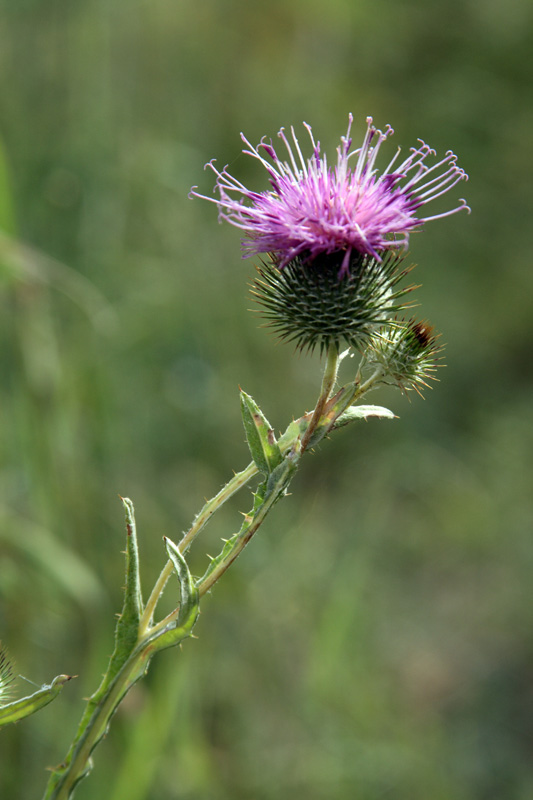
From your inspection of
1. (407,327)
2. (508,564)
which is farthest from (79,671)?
(508,564)

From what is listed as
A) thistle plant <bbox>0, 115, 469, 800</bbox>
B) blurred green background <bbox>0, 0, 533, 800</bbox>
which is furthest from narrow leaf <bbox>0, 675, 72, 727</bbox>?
blurred green background <bbox>0, 0, 533, 800</bbox>

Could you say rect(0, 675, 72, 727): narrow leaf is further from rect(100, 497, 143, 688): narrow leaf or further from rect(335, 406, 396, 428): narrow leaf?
rect(335, 406, 396, 428): narrow leaf

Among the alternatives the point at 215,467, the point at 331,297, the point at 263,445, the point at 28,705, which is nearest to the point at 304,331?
the point at 331,297

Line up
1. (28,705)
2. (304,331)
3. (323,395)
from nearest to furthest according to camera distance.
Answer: (28,705), (323,395), (304,331)

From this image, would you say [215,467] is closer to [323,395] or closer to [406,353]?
[406,353]

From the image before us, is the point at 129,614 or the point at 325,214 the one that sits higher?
the point at 325,214
